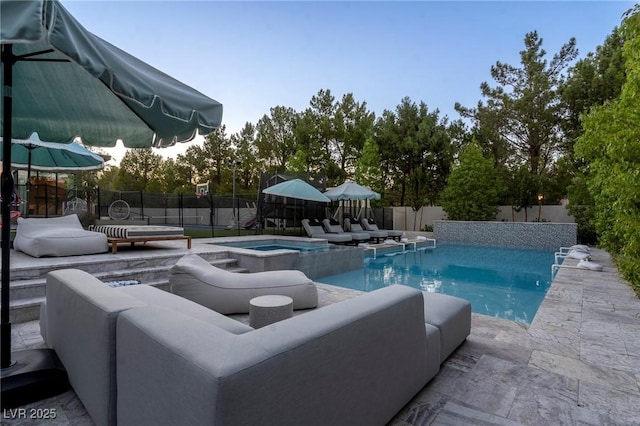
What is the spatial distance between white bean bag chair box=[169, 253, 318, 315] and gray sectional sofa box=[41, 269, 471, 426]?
52.0 inches

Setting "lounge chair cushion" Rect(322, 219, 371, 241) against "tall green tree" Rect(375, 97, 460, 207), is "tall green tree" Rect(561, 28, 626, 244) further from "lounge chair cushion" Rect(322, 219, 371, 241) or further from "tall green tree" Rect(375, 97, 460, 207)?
"lounge chair cushion" Rect(322, 219, 371, 241)

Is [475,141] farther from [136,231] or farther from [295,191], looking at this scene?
[136,231]

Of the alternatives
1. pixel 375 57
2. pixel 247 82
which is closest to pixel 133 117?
pixel 247 82

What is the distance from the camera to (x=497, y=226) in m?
14.0

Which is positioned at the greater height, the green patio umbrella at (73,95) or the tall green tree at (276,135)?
the tall green tree at (276,135)

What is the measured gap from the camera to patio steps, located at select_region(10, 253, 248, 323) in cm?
348

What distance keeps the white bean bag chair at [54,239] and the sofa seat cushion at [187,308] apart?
342cm

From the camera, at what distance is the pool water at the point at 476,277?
19.3ft

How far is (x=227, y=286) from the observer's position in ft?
11.9

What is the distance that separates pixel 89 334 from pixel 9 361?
97cm

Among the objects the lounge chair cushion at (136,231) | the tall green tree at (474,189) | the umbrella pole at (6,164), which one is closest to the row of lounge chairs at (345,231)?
the tall green tree at (474,189)

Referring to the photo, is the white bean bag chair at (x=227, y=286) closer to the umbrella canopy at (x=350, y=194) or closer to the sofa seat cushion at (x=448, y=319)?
the sofa seat cushion at (x=448, y=319)

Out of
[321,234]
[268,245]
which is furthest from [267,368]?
[321,234]

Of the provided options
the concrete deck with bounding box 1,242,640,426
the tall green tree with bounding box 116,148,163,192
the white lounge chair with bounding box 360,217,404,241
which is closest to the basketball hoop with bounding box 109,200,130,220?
the concrete deck with bounding box 1,242,640,426
